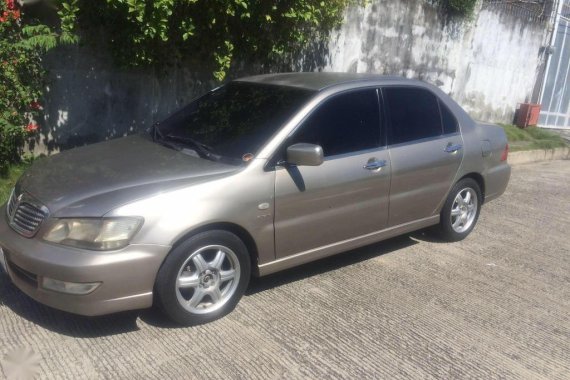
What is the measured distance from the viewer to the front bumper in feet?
11.1

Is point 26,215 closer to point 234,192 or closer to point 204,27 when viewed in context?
point 234,192

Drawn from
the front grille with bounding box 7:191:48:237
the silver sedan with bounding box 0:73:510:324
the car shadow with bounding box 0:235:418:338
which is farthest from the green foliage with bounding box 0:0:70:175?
the front grille with bounding box 7:191:48:237

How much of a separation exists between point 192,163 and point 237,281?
879 mm

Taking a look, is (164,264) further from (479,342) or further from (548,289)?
(548,289)

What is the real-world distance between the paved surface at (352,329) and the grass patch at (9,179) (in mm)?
1636

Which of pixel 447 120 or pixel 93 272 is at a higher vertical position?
pixel 447 120

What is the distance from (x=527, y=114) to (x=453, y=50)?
2912 mm

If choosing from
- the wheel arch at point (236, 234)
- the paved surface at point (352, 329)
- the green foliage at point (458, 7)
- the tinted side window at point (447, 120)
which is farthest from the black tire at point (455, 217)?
the green foliage at point (458, 7)

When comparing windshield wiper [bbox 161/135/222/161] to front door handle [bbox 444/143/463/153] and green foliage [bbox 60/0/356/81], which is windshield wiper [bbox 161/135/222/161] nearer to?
green foliage [bbox 60/0/356/81]

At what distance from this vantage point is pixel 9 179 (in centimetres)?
599

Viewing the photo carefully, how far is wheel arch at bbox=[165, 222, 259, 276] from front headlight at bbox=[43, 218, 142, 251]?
0.98 feet

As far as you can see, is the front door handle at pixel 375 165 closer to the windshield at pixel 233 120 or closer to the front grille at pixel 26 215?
the windshield at pixel 233 120

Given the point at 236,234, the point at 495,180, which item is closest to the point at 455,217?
the point at 495,180

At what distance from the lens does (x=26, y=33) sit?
232 inches
